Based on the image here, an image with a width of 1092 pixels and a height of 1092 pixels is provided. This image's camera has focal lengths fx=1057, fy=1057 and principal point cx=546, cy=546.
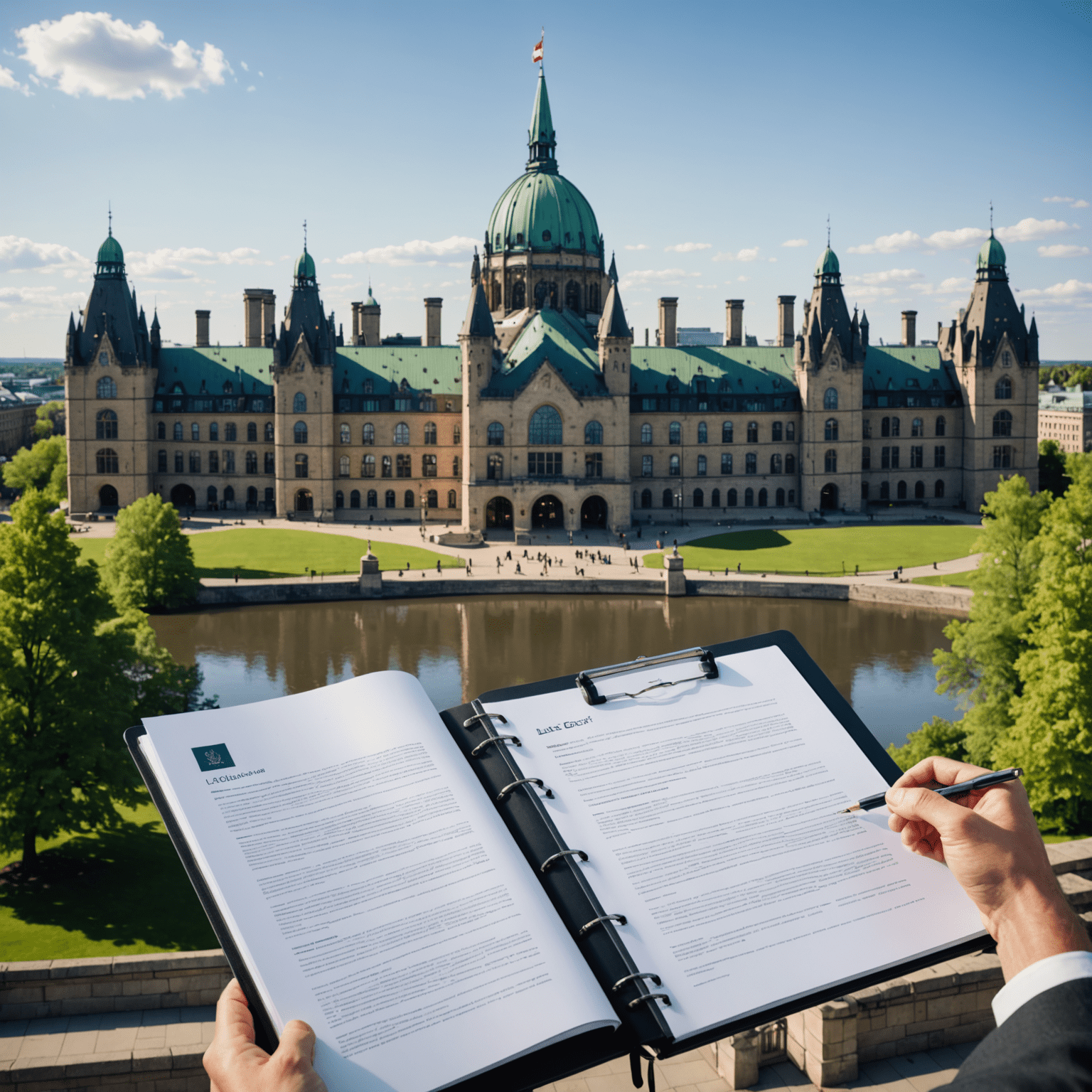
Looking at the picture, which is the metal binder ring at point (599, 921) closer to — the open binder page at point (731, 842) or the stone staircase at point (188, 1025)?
the open binder page at point (731, 842)

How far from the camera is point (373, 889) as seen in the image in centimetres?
469

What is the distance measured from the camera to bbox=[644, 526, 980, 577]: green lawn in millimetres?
64812

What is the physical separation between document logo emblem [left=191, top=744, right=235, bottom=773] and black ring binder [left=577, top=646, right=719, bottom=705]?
1854 millimetres

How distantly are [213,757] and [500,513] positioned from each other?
77606 mm

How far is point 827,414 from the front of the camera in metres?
89.3

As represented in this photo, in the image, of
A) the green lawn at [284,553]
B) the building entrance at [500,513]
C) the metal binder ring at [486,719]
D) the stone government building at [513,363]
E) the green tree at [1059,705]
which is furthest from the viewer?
the stone government building at [513,363]

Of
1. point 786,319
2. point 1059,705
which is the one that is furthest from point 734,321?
point 1059,705

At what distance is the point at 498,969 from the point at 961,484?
314ft

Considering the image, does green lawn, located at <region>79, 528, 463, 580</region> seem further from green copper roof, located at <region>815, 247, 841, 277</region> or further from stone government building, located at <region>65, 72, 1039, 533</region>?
green copper roof, located at <region>815, 247, 841, 277</region>

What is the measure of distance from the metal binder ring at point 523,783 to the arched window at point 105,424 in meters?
92.5

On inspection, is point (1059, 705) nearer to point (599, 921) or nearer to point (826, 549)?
point (599, 921)

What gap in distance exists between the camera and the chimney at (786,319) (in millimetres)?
100312

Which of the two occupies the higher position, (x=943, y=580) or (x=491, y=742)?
(x=491, y=742)

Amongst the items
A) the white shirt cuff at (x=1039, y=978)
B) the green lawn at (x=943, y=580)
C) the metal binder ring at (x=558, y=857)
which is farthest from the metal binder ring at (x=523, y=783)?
the green lawn at (x=943, y=580)
